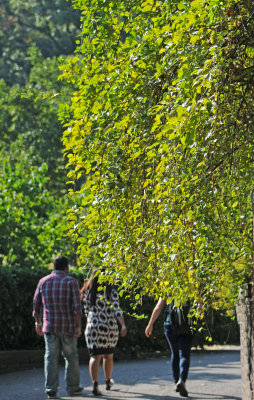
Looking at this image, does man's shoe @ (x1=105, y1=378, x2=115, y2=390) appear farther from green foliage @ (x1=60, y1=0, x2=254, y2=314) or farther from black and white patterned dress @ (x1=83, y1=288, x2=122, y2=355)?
green foliage @ (x1=60, y1=0, x2=254, y2=314)

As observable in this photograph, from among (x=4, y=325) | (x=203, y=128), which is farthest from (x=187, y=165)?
(x=4, y=325)

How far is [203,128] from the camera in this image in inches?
187

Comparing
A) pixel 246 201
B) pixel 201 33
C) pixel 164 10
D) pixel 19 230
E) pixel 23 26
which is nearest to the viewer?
pixel 201 33

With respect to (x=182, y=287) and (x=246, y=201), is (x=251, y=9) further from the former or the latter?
(x=182, y=287)

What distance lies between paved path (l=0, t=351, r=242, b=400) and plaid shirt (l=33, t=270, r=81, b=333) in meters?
1.00

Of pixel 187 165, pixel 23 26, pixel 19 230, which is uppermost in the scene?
pixel 23 26

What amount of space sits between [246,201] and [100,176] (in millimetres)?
1225

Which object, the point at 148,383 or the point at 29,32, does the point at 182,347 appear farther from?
the point at 29,32

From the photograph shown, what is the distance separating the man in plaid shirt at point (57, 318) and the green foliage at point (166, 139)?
3252 millimetres

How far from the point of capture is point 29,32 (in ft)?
132

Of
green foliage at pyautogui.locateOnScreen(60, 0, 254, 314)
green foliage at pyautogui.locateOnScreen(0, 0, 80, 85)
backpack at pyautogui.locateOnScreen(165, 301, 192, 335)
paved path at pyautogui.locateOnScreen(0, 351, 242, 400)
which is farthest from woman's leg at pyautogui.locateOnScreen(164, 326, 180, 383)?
green foliage at pyautogui.locateOnScreen(0, 0, 80, 85)

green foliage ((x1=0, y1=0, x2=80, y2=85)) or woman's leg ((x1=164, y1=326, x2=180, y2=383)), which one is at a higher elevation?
green foliage ((x1=0, y1=0, x2=80, y2=85))

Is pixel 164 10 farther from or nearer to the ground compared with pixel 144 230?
farther from the ground

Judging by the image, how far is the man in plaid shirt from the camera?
31.9 ft
